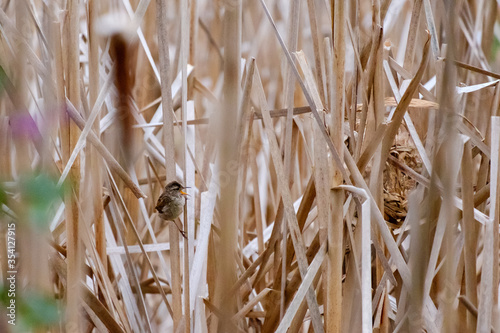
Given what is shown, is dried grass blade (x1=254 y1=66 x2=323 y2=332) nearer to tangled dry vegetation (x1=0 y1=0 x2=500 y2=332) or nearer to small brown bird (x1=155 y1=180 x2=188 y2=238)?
tangled dry vegetation (x1=0 y1=0 x2=500 y2=332)

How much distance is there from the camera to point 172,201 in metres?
1.01

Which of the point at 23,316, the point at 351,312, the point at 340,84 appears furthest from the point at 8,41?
the point at 351,312

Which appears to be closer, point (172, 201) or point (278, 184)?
point (278, 184)

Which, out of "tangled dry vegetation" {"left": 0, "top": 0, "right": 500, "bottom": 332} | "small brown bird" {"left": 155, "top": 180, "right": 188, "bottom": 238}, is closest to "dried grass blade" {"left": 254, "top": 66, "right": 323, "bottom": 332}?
"tangled dry vegetation" {"left": 0, "top": 0, "right": 500, "bottom": 332}

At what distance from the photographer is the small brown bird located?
3.16 feet

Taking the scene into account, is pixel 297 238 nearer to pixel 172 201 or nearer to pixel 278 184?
pixel 278 184

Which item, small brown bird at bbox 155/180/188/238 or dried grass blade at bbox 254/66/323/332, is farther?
small brown bird at bbox 155/180/188/238

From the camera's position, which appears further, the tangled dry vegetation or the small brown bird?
the small brown bird

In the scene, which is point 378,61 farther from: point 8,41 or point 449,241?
point 8,41

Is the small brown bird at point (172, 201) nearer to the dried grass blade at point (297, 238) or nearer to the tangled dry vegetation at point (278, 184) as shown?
the tangled dry vegetation at point (278, 184)

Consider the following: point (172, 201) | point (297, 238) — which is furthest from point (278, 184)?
point (172, 201)

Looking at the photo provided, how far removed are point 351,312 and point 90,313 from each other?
44cm

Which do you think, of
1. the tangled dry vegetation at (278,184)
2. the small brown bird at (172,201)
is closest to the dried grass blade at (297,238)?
the tangled dry vegetation at (278,184)

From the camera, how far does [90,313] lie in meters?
0.87
